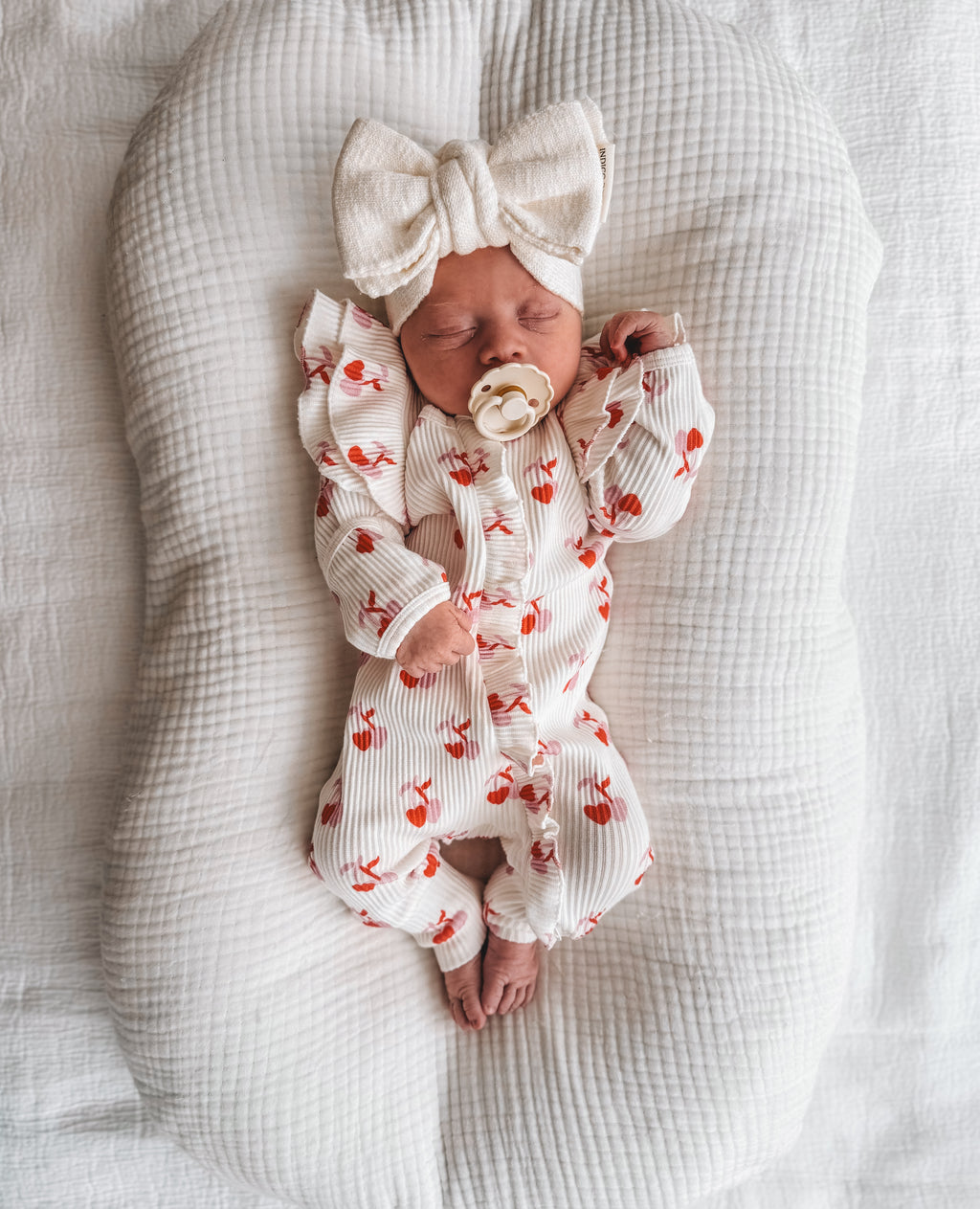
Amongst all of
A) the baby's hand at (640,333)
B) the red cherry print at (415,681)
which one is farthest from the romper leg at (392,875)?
the baby's hand at (640,333)

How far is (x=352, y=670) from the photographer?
3.71 ft

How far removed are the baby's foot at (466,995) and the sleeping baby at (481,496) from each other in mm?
65

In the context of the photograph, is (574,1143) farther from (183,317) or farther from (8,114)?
(8,114)

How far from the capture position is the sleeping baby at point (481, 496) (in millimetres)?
956

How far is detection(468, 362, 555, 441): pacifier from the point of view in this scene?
95 cm

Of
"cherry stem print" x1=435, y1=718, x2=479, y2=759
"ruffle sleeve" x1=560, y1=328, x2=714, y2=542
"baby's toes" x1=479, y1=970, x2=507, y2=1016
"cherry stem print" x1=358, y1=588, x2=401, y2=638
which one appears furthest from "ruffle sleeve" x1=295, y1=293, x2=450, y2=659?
"baby's toes" x1=479, y1=970, x2=507, y2=1016

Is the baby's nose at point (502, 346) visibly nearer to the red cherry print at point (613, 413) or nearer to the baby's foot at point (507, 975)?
the red cherry print at point (613, 413)

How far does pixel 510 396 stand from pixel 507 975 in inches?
27.8

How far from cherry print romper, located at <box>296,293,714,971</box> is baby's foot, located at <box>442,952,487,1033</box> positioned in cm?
10

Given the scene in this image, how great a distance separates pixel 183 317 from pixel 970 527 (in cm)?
114

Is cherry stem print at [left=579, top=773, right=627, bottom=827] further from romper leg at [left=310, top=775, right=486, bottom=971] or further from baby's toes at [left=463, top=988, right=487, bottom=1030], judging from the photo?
baby's toes at [left=463, top=988, right=487, bottom=1030]

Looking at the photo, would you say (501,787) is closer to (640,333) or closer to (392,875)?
(392,875)

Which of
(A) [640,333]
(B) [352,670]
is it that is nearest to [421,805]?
(B) [352,670]

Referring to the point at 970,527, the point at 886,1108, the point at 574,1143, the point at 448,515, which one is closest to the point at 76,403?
the point at 448,515
